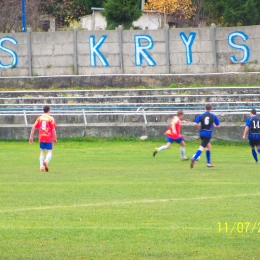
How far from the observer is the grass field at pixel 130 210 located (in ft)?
28.6

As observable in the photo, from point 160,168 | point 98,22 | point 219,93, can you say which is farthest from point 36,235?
point 98,22

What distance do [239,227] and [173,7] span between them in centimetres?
5083

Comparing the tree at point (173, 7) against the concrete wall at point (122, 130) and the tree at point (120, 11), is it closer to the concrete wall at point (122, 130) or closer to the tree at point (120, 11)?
the tree at point (120, 11)

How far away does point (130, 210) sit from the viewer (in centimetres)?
1144

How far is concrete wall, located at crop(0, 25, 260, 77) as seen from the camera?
35.2 metres

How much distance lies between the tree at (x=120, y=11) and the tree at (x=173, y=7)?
38.6ft

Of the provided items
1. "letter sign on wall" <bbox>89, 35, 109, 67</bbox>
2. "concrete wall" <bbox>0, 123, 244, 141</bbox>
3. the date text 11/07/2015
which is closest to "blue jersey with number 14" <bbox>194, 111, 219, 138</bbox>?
"concrete wall" <bbox>0, 123, 244, 141</bbox>

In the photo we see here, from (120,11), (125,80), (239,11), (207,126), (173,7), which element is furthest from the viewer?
(173,7)

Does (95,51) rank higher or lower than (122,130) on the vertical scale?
higher

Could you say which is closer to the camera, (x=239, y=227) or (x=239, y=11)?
(x=239, y=227)

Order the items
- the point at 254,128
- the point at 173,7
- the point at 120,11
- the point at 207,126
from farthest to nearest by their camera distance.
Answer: the point at 173,7 < the point at 120,11 < the point at 254,128 < the point at 207,126

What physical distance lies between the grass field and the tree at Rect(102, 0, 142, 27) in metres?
26.5

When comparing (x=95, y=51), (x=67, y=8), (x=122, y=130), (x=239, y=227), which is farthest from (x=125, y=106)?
(x=67, y=8)

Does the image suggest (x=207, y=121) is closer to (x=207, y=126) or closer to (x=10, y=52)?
(x=207, y=126)
